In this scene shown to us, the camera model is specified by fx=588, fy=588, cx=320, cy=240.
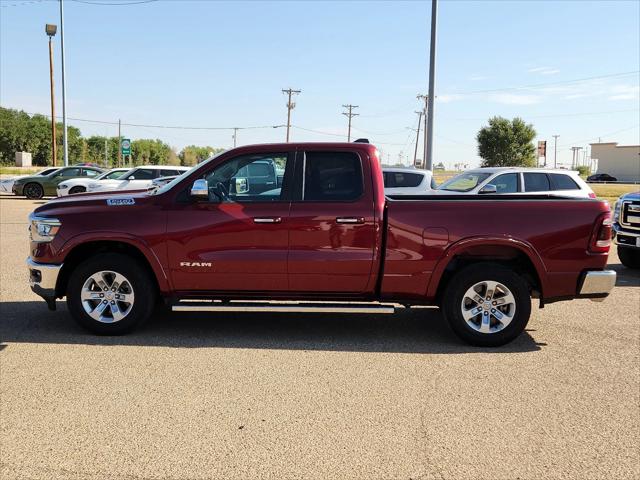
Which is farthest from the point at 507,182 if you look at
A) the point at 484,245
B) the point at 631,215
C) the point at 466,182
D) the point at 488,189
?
the point at 484,245

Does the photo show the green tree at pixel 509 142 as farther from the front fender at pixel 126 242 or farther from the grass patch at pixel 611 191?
the front fender at pixel 126 242

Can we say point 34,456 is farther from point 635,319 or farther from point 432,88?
point 432,88

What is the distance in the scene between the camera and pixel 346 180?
232 inches

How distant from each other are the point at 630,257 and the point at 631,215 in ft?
2.92

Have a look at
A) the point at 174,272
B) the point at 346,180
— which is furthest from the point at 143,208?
the point at 346,180

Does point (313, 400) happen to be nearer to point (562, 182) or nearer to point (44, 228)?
point (44, 228)

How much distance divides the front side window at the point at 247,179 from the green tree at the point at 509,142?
56.2 metres

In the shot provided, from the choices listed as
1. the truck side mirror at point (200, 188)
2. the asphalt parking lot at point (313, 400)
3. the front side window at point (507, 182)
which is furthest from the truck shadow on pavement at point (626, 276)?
the truck side mirror at point (200, 188)

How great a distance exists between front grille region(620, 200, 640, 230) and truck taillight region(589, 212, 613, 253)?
542 cm

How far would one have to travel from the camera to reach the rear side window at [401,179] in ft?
44.5

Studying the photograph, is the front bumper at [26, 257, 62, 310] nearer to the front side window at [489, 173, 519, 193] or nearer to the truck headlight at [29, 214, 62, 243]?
the truck headlight at [29, 214, 62, 243]

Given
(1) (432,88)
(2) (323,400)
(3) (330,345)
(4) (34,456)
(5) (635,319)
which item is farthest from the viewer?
(1) (432,88)

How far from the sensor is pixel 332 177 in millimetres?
5922

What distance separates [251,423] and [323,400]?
2.10ft
